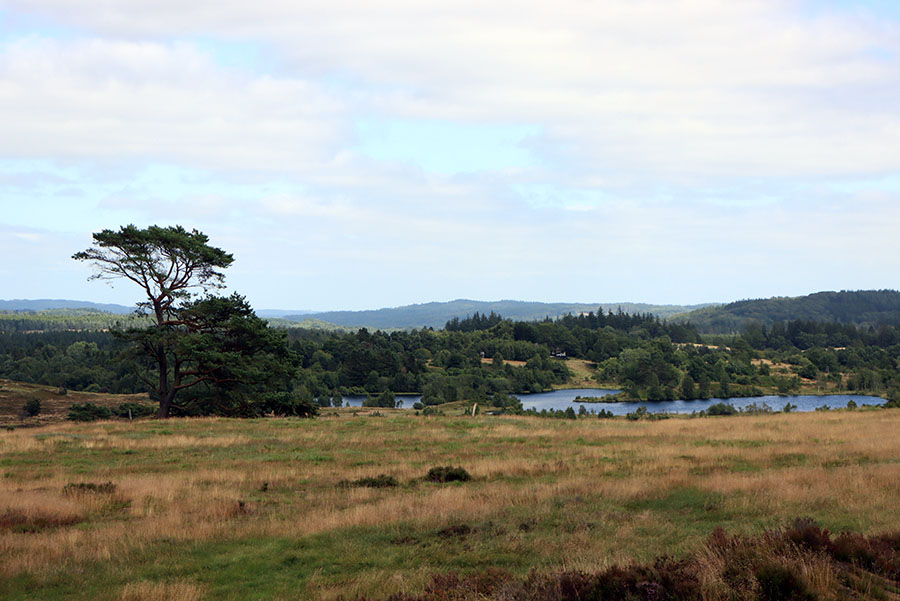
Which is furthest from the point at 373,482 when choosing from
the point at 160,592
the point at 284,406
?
the point at 284,406

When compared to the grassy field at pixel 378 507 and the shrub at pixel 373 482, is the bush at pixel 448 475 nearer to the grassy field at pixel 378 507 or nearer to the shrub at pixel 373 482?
the grassy field at pixel 378 507

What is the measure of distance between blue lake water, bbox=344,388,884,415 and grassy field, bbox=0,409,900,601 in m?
82.2

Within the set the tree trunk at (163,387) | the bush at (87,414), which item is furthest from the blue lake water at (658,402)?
the tree trunk at (163,387)

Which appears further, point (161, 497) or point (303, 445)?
point (303, 445)

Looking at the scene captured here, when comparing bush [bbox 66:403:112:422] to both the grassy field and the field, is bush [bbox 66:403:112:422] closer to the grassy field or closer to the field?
the field

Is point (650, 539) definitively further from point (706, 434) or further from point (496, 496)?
point (706, 434)

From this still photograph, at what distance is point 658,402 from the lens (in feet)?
440

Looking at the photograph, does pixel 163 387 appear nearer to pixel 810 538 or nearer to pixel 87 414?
pixel 87 414

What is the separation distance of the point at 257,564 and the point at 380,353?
142538 millimetres

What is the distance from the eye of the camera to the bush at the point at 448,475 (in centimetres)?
1716

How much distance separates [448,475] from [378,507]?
4532 mm

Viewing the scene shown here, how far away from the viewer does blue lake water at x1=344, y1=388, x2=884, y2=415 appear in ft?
364

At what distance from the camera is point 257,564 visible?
9625 millimetres

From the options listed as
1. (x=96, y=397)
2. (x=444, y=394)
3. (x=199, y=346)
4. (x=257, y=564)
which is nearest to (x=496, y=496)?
(x=257, y=564)
